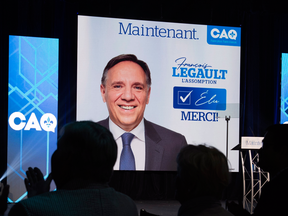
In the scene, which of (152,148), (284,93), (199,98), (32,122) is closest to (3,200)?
(152,148)

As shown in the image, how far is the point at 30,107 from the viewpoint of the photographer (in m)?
4.66

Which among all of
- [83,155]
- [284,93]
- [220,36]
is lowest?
[83,155]

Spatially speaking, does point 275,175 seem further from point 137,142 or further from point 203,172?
point 137,142

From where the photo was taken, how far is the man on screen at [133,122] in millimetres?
4500

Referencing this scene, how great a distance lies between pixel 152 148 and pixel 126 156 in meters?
0.40

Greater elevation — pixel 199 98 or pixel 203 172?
pixel 199 98

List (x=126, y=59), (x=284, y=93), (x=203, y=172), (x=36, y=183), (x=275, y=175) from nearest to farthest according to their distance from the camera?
(x=36, y=183) → (x=203, y=172) → (x=275, y=175) → (x=126, y=59) → (x=284, y=93)

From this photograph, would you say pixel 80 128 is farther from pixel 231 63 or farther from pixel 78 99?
pixel 231 63

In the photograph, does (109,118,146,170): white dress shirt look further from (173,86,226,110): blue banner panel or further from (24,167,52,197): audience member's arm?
(24,167,52,197): audience member's arm

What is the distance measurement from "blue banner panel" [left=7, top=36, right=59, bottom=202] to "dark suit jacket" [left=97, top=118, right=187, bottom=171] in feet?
4.54

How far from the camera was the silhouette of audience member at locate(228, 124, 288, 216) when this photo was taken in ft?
3.48

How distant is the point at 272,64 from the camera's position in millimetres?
5719

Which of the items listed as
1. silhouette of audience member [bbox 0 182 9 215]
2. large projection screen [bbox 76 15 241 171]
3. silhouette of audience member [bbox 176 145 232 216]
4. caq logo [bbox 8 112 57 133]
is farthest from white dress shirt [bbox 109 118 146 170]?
silhouette of audience member [bbox 0 182 9 215]

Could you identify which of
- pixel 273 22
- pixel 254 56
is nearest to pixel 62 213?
pixel 254 56
